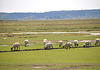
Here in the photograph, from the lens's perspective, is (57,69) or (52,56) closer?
(57,69)

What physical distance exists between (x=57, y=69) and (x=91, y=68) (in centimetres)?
334

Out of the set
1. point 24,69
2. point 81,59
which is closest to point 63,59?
point 81,59

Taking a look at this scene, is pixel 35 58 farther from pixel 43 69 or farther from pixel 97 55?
pixel 97 55

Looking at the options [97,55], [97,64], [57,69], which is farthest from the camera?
[97,55]

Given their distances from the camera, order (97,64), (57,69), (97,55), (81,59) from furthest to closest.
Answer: (97,55) < (81,59) < (97,64) < (57,69)

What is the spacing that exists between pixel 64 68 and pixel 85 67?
6.91 ft

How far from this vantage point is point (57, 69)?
61.1ft

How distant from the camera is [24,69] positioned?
19.0 metres

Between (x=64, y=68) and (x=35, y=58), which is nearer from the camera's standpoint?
(x=64, y=68)

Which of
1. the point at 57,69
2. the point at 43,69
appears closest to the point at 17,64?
the point at 43,69

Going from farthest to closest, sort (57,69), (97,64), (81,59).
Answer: (81,59) < (97,64) < (57,69)

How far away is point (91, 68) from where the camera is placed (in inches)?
734

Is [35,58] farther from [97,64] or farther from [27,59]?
[97,64]

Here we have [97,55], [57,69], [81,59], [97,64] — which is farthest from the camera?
[97,55]
